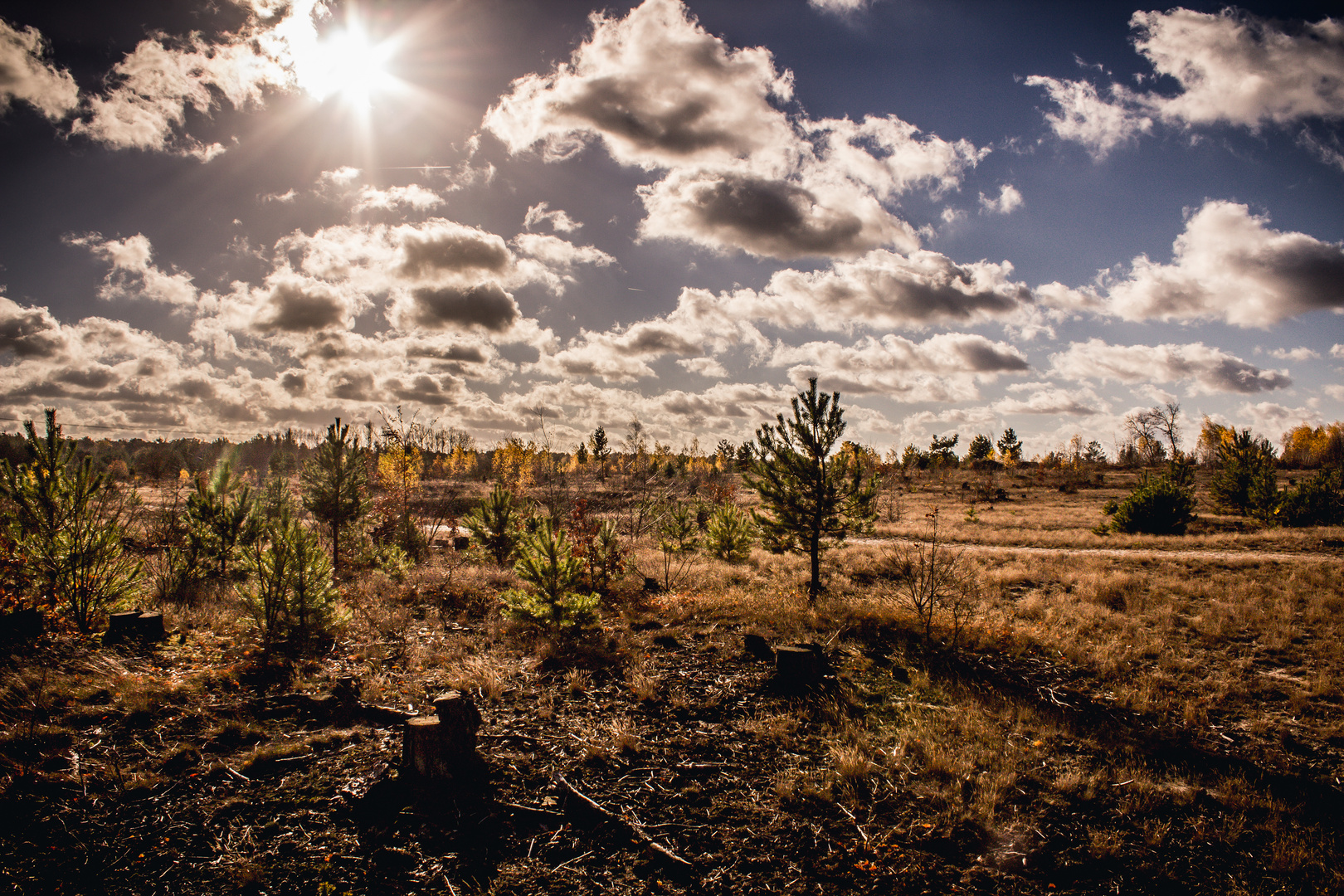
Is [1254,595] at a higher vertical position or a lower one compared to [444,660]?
higher

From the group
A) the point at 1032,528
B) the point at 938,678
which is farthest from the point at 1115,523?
the point at 938,678

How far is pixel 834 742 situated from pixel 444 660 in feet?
19.6

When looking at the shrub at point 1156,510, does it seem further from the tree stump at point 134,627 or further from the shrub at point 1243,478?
the tree stump at point 134,627

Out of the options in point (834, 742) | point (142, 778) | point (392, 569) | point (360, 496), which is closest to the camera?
point (142, 778)

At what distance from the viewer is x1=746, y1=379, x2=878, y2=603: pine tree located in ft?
38.9

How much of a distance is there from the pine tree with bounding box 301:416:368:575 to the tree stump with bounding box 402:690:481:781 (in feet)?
40.6

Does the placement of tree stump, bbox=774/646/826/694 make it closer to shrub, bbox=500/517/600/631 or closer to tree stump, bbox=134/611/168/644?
shrub, bbox=500/517/600/631

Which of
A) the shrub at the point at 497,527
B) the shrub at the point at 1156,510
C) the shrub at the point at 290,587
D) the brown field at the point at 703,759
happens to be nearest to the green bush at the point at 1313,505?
the shrub at the point at 1156,510

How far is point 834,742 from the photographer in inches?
237

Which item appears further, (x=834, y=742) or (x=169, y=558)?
(x=169, y=558)

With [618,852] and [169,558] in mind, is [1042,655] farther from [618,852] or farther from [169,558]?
[169,558]

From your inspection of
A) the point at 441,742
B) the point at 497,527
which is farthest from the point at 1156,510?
the point at 441,742

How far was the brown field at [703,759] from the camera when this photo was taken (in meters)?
4.07

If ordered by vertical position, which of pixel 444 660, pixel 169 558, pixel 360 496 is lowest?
pixel 444 660
